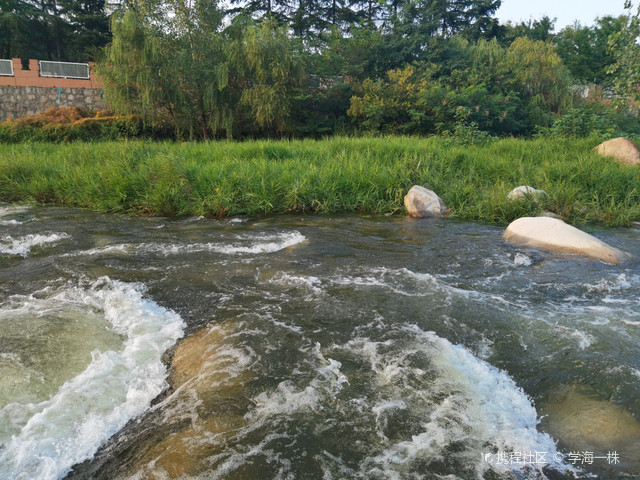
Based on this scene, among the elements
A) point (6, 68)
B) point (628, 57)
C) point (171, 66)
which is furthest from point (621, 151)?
point (6, 68)

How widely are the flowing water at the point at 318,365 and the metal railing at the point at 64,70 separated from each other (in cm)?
1711

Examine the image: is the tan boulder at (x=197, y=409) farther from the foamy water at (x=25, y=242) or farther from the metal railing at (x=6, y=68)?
the metal railing at (x=6, y=68)

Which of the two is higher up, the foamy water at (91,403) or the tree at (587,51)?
the tree at (587,51)

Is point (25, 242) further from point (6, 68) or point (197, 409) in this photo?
point (6, 68)

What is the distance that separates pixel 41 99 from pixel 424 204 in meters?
19.0

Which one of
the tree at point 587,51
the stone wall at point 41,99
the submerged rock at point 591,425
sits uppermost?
the tree at point 587,51

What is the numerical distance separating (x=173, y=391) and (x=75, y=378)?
68 cm

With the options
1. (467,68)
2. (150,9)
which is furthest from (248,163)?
(467,68)

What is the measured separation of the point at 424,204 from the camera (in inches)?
293

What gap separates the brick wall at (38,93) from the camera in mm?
18484

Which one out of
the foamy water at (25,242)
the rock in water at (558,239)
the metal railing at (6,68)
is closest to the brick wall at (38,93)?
the metal railing at (6,68)

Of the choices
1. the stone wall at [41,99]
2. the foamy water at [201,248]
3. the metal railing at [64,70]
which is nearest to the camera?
the foamy water at [201,248]

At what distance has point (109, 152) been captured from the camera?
980cm

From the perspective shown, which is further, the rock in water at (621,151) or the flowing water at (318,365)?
the rock in water at (621,151)
